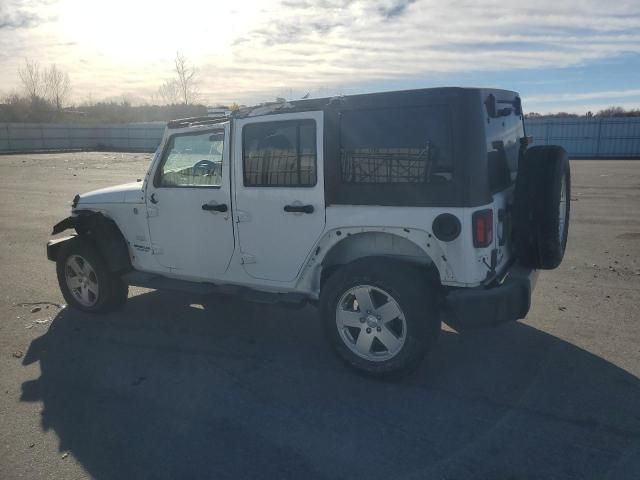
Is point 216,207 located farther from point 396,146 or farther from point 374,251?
point 396,146

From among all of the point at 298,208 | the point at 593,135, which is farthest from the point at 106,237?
the point at 593,135

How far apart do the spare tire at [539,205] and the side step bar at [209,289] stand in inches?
70.4

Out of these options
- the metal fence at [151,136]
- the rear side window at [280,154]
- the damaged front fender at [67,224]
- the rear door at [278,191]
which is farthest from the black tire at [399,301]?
the metal fence at [151,136]

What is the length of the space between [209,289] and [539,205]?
285 cm

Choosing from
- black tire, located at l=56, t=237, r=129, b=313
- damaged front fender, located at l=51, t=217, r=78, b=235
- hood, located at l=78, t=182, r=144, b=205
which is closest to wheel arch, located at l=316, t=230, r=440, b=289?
hood, located at l=78, t=182, r=144, b=205

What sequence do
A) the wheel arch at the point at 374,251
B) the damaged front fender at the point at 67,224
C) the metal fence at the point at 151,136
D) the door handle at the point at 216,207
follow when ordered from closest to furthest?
the wheel arch at the point at 374,251, the door handle at the point at 216,207, the damaged front fender at the point at 67,224, the metal fence at the point at 151,136

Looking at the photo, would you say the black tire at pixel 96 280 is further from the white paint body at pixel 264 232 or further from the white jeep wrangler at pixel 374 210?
the white jeep wrangler at pixel 374 210

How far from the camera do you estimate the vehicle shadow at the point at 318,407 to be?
10.2 ft

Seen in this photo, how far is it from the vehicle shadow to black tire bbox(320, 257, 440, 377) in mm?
175

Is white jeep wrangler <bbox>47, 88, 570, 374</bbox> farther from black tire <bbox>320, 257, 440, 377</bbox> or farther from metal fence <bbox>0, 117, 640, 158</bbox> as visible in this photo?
metal fence <bbox>0, 117, 640, 158</bbox>

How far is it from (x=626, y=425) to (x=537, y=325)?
1.72 meters

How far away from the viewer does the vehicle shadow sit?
3.11 meters

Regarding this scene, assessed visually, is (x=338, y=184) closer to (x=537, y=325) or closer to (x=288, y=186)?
(x=288, y=186)

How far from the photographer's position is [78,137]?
166ft
